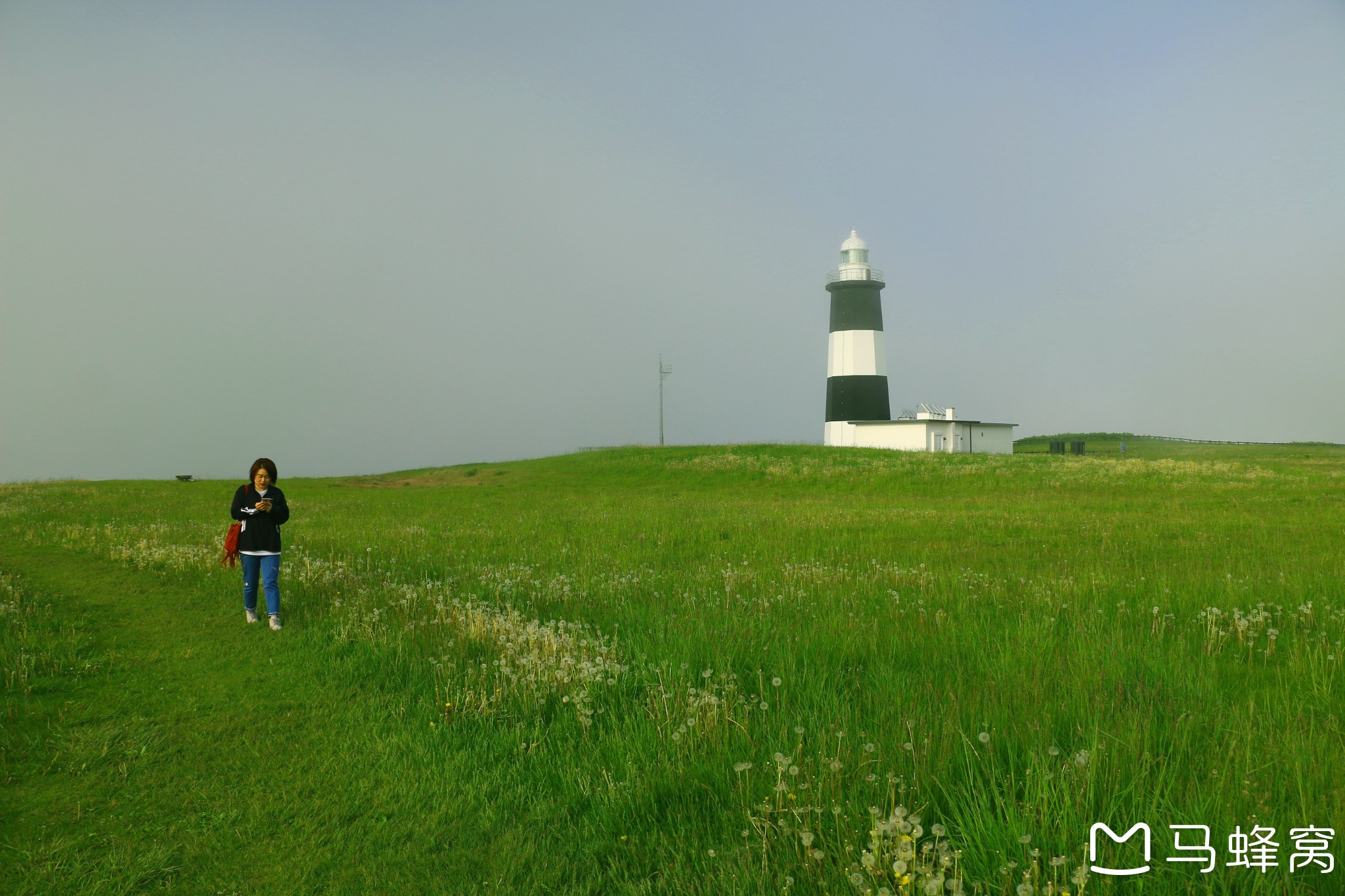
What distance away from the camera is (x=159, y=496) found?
3619cm

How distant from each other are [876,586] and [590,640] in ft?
17.4

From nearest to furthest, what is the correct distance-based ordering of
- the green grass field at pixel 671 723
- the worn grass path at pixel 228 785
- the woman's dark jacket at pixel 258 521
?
the green grass field at pixel 671 723
the worn grass path at pixel 228 785
the woman's dark jacket at pixel 258 521

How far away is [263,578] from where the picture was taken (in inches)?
433

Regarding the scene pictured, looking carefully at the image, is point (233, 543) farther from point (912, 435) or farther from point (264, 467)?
point (912, 435)

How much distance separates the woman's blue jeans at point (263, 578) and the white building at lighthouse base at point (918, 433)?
5310cm

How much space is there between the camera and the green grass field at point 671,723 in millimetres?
4152

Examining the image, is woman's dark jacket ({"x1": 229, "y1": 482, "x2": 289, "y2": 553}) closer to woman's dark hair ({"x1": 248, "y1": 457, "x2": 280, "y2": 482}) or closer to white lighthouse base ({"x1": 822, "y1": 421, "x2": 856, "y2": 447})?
woman's dark hair ({"x1": 248, "y1": 457, "x2": 280, "y2": 482})

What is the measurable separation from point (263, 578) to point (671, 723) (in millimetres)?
7715

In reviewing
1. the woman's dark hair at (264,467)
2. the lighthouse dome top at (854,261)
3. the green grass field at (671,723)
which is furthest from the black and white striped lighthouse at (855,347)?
the woman's dark hair at (264,467)

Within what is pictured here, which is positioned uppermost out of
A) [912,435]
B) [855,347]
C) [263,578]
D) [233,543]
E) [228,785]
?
[855,347]

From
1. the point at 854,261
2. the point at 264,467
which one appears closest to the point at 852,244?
the point at 854,261

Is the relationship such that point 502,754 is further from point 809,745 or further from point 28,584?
point 28,584

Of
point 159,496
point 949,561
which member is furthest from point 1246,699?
point 159,496

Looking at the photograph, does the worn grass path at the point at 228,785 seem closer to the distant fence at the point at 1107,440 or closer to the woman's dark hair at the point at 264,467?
the woman's dark hair at the point at 264,467
